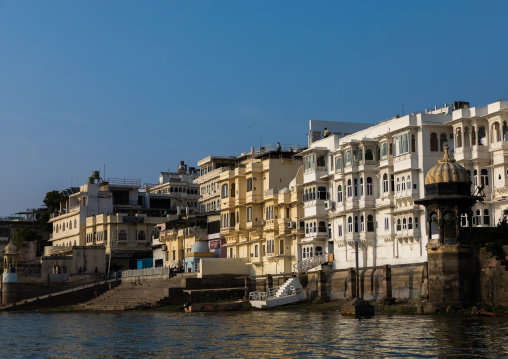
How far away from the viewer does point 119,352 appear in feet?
120

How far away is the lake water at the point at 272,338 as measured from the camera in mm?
34094

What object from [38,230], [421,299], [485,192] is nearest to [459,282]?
[421,299]

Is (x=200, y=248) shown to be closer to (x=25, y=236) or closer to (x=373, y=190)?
(x=373, y=190)

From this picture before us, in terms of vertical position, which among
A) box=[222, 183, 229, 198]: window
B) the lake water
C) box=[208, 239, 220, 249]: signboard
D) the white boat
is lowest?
the lake water

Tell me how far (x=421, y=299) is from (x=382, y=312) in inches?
112

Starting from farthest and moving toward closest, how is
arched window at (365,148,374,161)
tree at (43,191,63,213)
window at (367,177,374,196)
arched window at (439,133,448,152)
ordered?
tree at (43,191,63,213), arched window at (365,148,374,161), window at (367,177,374,196), arched window at (439,133,448,152)

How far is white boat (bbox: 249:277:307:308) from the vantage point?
6619 centimetres

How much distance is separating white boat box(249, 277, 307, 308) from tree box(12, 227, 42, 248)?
60.9m

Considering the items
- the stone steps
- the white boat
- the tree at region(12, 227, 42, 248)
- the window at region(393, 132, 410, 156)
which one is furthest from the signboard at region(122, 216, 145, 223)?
the window at region(393, 132, 410, 156)

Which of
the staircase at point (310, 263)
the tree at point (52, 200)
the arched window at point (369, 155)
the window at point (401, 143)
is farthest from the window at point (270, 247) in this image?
the tree at point (52, 200)

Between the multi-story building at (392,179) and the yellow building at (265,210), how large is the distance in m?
3.21

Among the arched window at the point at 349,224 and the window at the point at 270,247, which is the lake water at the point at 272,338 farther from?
the window at the point at 270,247

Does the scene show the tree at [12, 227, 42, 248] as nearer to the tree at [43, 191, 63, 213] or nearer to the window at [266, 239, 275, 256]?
the tree at [43, 191, 63, 213]

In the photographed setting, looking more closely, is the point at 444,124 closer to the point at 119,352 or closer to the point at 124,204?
the point at 119,352
